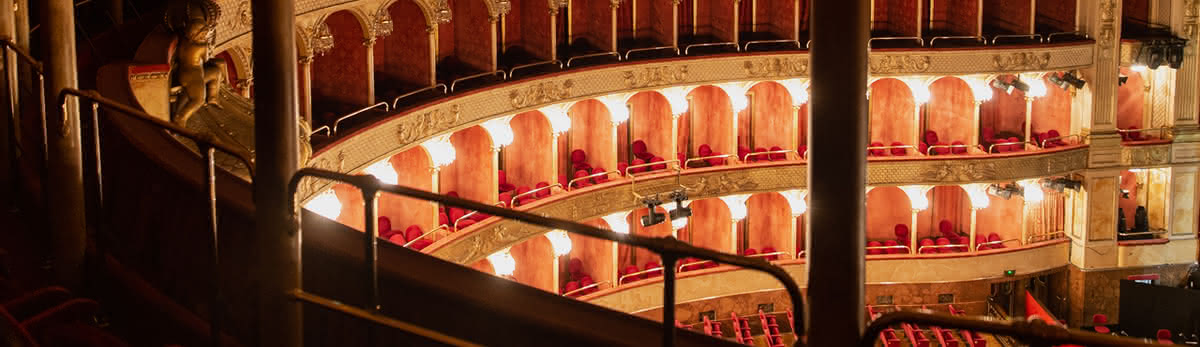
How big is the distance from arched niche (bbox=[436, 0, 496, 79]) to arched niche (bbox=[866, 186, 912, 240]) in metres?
11.9

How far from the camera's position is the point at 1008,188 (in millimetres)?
30359

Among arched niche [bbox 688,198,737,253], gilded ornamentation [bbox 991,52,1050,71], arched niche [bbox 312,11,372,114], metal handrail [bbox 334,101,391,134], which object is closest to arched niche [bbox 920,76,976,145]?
gilded ornamentation [bbox 991,52,1050,71]

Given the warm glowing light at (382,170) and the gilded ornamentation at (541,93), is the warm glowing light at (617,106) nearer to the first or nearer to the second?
the gilded ornamentation at (541,93)

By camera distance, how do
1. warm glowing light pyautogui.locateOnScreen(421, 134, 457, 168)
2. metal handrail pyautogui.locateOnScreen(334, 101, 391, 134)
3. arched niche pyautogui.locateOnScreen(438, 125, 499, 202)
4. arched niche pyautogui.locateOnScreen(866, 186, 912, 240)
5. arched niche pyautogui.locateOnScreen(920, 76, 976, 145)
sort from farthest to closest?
arched niche pyautogui.locateOnScreen(866, 186, 912, 240) → arched niche pyautogui.locateOnScreen(920, 76, 976, 145) → arched niche pyautogui.locateOnScreen(438, 125, 499, 202) → warm glowing light pyautogui.locateOnScreen(421, 134, 457, 168) → metal handrail pyautogui.locateOnScreen(334, 101, 391, 134)

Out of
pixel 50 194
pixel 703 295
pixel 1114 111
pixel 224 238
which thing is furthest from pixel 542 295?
pixel 1114 111

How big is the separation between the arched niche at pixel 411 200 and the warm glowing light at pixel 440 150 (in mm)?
163

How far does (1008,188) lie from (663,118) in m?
8.63

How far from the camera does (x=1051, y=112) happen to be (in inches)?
1271

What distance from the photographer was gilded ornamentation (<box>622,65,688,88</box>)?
26234 millimetres

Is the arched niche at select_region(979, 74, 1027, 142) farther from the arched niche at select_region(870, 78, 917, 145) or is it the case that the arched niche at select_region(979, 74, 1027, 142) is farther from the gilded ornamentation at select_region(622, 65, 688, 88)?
the gilded ornamentation at select_region(622, 65, 688, 88)

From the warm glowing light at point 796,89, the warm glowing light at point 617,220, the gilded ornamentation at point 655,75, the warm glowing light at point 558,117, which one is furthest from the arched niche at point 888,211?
the warm glowing light at point 558,117

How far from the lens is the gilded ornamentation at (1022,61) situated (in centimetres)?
2975

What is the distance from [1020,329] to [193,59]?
22.3ft

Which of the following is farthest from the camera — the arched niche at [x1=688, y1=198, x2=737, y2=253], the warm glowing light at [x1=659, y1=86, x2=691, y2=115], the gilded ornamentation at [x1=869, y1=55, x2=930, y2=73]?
the arched niche at [x1=688, y1=198, x2=737, y2=253]
